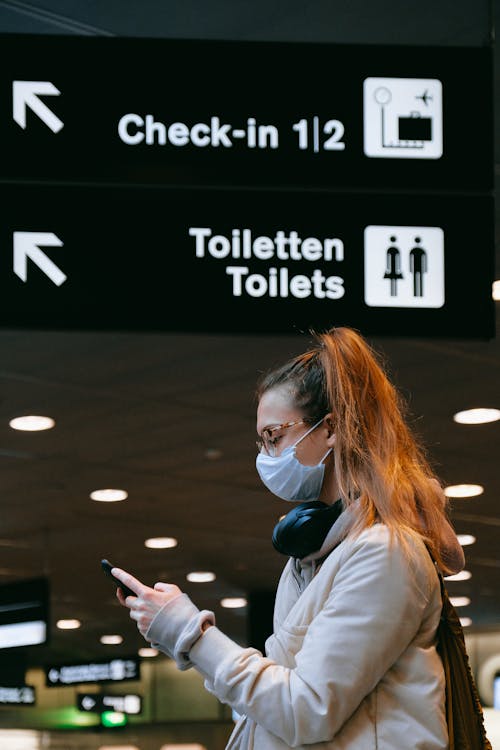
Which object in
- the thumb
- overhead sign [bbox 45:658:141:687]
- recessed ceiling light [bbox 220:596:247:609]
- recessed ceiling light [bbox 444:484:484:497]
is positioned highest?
recessed ceiling light [bbox 444:484:484:497]

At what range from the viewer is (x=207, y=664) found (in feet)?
6.43

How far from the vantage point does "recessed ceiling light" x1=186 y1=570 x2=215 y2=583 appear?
15.2 meters

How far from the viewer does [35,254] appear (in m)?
3.06

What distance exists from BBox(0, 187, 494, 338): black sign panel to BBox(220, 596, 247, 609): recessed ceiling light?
14594 millimetres

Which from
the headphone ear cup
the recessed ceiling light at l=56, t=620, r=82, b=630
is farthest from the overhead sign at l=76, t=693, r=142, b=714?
the headphone ear cup

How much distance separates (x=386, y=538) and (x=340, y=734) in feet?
0.92

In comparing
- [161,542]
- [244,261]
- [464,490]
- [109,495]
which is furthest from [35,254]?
[161,542]

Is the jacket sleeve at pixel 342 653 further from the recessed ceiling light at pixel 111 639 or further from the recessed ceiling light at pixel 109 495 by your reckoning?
the recessed ceiling light at pixel 111 639

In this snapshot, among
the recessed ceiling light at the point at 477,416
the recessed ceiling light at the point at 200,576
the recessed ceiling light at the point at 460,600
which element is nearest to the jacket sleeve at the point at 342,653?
the recessed ceiling light at the point at 477,416

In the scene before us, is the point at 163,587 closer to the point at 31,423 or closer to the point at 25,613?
the point at 31,423

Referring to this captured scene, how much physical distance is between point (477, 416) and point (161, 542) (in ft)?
17.5

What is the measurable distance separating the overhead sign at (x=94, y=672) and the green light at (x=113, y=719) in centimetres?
510

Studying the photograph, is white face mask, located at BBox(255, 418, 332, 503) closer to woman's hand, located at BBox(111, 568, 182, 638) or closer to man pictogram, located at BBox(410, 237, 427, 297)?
woman's hand, located at BBox(111, 568, 182, 638)

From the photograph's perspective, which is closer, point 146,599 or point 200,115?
point 146,599
